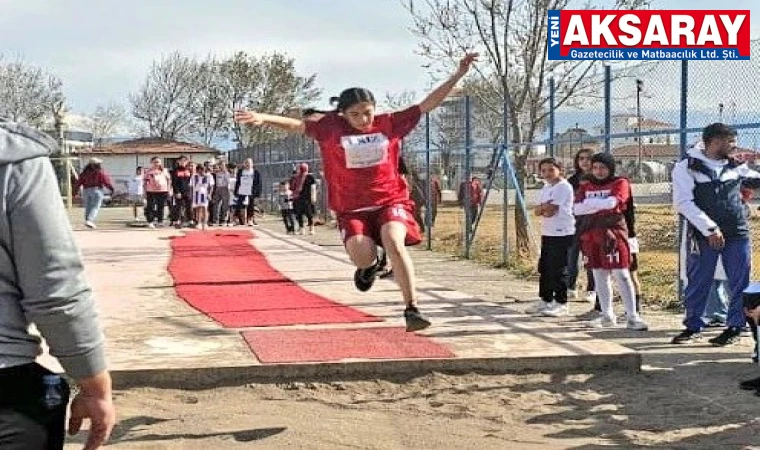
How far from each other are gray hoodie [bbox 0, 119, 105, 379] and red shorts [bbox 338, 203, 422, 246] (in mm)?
4755

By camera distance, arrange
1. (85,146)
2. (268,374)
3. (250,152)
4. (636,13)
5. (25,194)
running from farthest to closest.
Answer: (85,146), (250,152), (636,13), (268,374), (25,194)

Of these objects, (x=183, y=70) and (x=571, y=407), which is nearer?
(x=571, y=407)

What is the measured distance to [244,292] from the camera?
11492mm

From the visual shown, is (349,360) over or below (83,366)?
below

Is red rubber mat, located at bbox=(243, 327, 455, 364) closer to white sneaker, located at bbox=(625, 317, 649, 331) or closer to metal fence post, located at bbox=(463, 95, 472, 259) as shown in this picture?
white sneaker, located at bbox=(625, 317, 649, 331)

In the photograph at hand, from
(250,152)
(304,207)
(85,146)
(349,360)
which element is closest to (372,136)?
(349,360)

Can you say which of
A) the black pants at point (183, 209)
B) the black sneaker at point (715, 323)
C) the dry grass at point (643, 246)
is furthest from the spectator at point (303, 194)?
the black sneaker at point (715, 323)

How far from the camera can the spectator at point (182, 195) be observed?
26141 millimetres

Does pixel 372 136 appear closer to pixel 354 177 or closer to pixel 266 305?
pixel 354 177

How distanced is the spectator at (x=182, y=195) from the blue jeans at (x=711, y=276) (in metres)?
18.4

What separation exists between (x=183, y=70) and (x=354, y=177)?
6066 cm

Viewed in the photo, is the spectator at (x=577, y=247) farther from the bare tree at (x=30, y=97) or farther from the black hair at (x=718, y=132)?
the bare tree at (x=30, y=97)

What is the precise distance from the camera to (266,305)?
10.3 meters

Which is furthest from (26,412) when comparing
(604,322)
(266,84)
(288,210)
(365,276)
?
(266,84)
